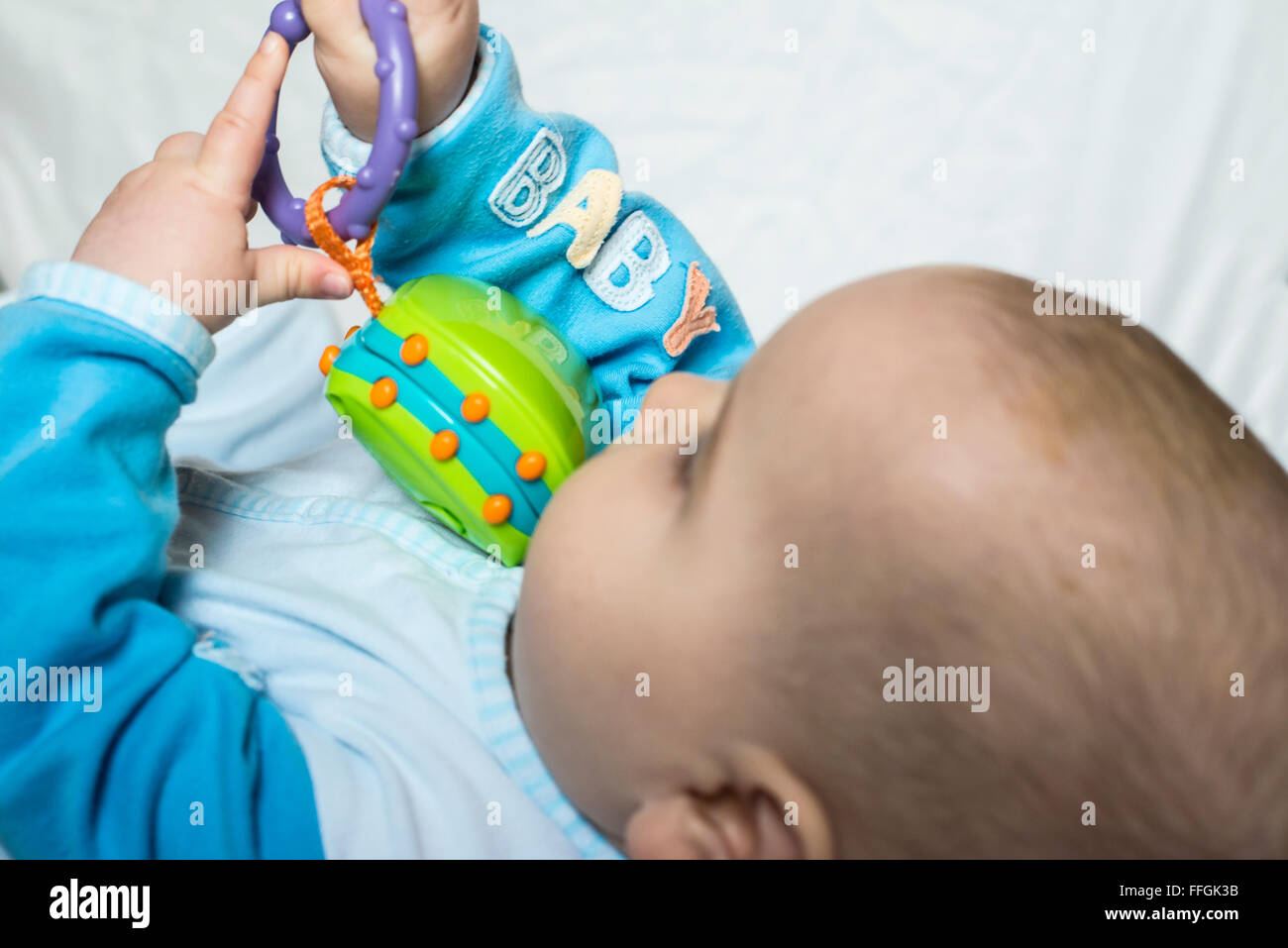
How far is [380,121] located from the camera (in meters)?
0.58

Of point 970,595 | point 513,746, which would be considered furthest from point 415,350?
point 970,595

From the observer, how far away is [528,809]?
602mm

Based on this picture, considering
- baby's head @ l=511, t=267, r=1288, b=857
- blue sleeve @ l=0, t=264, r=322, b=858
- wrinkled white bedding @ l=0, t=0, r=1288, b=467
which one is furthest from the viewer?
wrinkled white bedding @ l=0, t=0, r=1288, b=467

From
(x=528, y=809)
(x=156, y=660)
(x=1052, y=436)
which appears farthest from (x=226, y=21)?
(x=1052, y=436)

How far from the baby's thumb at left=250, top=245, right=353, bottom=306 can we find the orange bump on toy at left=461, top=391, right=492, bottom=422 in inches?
4.3

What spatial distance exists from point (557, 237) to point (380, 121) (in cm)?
19

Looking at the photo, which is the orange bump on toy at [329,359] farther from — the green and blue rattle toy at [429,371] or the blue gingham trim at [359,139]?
the blue gingham trim at [359,139]

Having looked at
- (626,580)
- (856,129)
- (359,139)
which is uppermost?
(856,129)

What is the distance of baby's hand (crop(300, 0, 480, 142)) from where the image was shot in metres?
0.61

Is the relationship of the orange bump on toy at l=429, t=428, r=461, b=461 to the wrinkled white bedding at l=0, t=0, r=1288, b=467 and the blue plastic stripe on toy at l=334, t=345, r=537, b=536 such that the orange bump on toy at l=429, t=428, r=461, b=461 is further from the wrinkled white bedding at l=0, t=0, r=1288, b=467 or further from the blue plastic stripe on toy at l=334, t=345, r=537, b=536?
the wrinkled white bedding at l=0, t=0, r=1288, b=467

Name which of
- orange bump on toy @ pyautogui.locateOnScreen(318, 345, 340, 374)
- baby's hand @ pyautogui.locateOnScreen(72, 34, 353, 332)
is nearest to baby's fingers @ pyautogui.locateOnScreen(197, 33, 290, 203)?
baby's hand @ pyautogui.locateOnScreen(72, 34, 353, 332)

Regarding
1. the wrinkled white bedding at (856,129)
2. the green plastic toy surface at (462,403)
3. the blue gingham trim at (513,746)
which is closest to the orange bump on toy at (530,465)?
the green plastic toy surface at (462,403)

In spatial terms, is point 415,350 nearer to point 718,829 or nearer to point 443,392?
point 443,392

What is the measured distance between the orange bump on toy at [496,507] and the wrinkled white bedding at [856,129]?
403 mm
